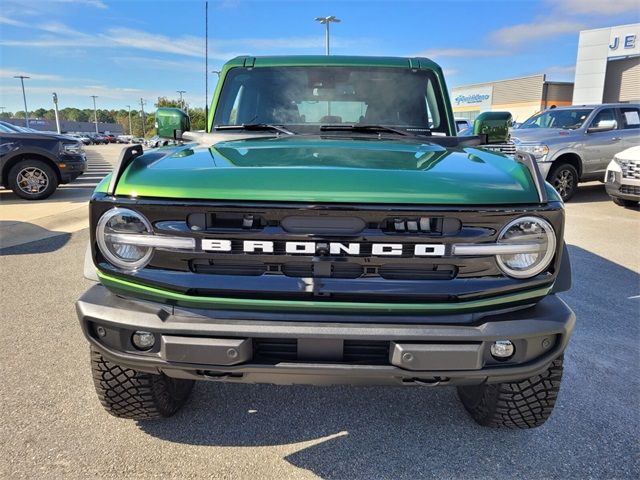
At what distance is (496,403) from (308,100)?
87.6 inches

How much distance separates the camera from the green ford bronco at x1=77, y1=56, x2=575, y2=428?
179cm

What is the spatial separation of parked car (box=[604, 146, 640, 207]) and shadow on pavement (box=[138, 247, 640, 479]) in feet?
21.8

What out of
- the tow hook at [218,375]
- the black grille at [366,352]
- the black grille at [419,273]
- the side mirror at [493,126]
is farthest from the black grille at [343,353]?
the side mirror at [493,126]

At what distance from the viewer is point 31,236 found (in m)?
6.64

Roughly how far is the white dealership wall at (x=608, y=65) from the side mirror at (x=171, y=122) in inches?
1227

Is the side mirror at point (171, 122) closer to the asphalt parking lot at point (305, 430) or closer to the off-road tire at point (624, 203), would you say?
the asphalt parking lot at point (305, 430)

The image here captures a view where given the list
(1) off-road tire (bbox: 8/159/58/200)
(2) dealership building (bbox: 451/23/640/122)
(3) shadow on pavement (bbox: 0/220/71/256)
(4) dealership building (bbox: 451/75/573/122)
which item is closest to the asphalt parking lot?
(3) shadow on pavement (bbox: 0/220/71/256)

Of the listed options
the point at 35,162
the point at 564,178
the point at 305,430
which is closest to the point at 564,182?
the point at 564,178

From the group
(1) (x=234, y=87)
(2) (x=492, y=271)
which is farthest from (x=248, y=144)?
(2) (x=492, y=271)

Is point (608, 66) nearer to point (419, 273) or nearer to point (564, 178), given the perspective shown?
point (564, 178)

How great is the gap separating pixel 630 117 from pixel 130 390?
458 inches

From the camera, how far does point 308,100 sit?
3334 mm

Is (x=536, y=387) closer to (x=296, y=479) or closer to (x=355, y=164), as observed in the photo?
(x=296, y=479)

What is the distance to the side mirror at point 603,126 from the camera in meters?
9.64
